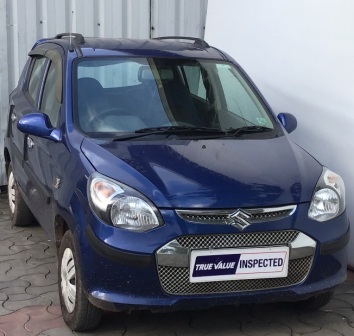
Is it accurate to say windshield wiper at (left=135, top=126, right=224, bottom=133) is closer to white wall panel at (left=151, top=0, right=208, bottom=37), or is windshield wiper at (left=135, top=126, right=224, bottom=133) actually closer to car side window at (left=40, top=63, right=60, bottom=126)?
car side window at (left=40, top=63, right=60, bottom=126)

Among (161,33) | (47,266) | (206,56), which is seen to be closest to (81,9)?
(161,33)

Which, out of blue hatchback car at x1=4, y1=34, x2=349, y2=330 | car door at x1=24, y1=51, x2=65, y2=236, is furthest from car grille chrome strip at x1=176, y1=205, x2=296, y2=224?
car door at x1=24, y1=51, x2=65, y2=236

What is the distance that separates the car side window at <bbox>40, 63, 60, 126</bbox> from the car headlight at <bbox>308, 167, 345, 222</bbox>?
174 cm

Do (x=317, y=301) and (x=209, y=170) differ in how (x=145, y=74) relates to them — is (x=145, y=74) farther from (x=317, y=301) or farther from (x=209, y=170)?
(x=317, y=301)

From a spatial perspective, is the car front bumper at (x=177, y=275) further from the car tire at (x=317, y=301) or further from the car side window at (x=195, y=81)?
the car side window at (x=195, y=81)

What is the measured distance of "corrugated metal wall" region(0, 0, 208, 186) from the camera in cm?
732

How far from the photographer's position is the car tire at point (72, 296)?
395cm

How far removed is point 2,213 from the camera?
6816 millimetres

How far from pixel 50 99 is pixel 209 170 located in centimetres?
154

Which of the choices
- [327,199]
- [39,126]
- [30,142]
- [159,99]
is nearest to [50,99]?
[30,142]

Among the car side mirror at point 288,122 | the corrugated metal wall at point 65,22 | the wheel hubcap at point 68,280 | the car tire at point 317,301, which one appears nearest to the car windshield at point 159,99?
the car side mirror at point 288,122

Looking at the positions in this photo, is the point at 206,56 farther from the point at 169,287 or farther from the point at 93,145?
the point at 169,287

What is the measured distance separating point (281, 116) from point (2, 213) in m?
3.06

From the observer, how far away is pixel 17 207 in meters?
6.20
